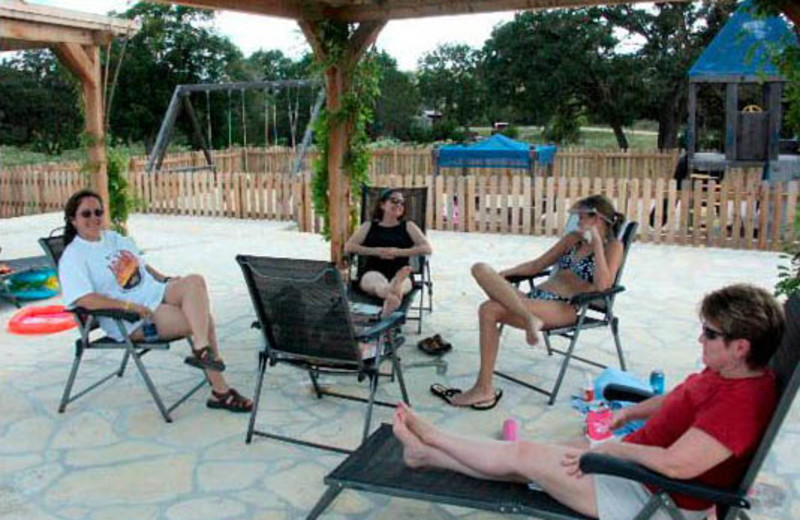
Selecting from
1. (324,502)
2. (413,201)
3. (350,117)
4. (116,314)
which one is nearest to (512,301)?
(324,502)

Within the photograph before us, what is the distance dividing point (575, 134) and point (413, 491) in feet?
79.7

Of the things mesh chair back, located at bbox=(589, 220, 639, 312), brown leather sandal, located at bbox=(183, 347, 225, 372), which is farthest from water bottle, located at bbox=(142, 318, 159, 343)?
mesh chair back, located at bbox=(589, 220, 639, 312)

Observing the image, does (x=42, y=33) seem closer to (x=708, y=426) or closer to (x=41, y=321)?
(x=41, y=321)

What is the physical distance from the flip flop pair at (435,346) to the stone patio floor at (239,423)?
0.09 m

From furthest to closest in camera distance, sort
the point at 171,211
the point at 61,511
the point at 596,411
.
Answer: the point at 171,211 → the point at 596,411 → the point at 61,511

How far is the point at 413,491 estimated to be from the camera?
102 inches

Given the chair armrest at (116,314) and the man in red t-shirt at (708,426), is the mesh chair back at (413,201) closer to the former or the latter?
the chair armrest at (116,314)

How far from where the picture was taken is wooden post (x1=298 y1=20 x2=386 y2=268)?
625cm

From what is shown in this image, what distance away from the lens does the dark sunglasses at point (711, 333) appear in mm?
2153

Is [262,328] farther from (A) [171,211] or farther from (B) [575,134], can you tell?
(B) [575,134]

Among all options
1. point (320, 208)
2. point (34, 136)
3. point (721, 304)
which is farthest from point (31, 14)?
point (34, 136)

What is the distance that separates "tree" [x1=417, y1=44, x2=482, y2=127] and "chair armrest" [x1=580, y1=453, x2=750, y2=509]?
27598 mm

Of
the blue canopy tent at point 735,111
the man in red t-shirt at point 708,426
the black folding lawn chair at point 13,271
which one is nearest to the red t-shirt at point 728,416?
the man in red t-shirt at point 708,426

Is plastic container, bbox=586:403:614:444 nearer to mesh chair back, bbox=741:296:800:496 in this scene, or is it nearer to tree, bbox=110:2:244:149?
mesh chair back, bbox=741:296:800:496
